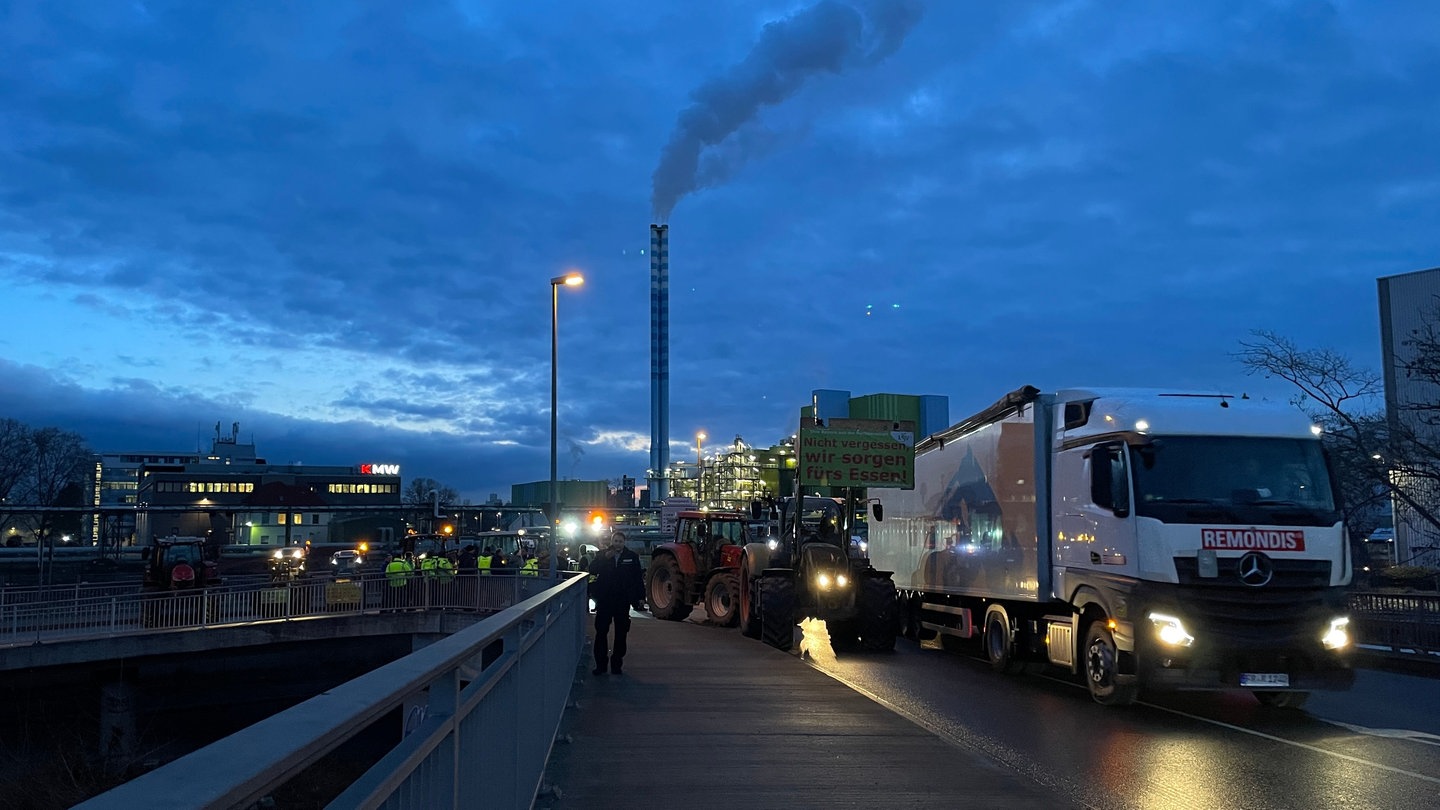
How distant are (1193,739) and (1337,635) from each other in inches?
79.8

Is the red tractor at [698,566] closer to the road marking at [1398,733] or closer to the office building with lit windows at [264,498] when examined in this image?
the road marking at [1398,733]

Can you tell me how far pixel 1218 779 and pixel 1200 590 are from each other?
Result: 269 cm

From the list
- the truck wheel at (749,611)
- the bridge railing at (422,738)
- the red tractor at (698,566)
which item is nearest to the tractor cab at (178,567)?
the red tractor at (698,566)

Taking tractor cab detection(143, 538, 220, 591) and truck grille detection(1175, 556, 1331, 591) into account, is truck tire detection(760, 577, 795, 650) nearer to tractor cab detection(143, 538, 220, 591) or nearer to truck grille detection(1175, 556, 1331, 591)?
truck grille detection(1175, 556, 1331, 591)

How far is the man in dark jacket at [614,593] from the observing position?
13.4m

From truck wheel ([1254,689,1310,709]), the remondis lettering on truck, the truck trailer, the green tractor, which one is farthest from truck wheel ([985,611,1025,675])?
the remondis lettering on truck

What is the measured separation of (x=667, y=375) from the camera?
113 metres

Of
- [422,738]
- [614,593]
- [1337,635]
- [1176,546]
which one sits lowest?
[1337,635]

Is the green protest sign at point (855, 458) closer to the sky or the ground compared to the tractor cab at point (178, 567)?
closer to the sky

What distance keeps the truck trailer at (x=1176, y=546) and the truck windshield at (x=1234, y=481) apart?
0.05ft

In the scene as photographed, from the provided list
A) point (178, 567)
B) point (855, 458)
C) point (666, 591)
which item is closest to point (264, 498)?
point (178, 567)

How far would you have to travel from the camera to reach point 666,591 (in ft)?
80.5

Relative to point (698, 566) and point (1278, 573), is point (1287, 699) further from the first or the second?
point (698, 566)

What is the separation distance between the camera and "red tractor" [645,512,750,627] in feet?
72.7
